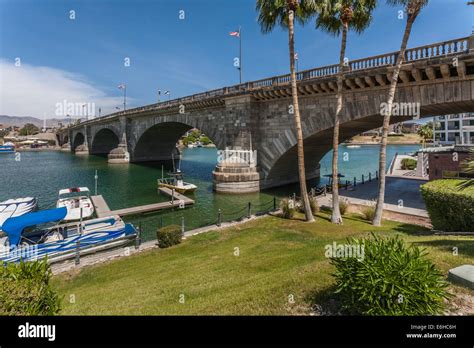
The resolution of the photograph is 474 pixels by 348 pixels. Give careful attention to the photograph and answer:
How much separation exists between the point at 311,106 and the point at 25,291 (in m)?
26.0

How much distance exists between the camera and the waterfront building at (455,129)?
72125 millimetres

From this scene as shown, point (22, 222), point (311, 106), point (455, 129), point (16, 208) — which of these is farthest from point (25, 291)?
point (455, 129)

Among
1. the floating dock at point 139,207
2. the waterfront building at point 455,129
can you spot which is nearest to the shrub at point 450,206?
the floating dock at point 139,207

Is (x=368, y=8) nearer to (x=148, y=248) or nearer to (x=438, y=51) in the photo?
(x=438, y=51)

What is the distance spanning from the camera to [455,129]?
77562 mm

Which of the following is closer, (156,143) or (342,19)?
(342,19)

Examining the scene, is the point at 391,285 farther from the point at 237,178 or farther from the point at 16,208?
the point at 16,208

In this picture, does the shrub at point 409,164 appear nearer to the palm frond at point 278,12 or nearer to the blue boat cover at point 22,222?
the palm frond at point 278,12

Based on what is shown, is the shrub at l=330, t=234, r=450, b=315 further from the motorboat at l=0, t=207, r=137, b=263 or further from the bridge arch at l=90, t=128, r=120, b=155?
the bridge arch at l=90, t=128, r=120, b=155

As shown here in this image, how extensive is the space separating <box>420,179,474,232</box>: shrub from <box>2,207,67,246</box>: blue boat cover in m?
21.6

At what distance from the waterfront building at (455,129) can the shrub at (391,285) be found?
82.9 m

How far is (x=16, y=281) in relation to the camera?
509cm
